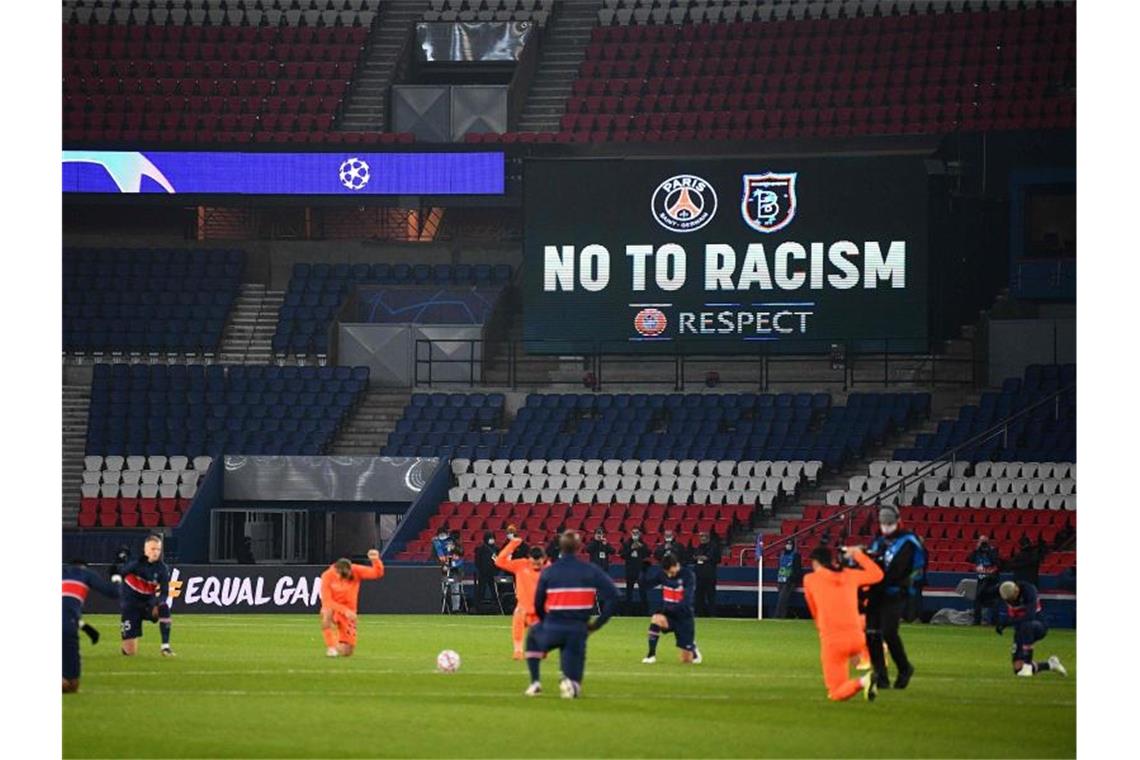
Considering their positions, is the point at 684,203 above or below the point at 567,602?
above

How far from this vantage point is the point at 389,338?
4534cm

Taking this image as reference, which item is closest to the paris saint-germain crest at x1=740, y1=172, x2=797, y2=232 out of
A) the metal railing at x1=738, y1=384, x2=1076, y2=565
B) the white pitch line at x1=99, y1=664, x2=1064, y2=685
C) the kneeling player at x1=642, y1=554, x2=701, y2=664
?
the metal railing at x1=738, y1=384, x2=1076, y2=565

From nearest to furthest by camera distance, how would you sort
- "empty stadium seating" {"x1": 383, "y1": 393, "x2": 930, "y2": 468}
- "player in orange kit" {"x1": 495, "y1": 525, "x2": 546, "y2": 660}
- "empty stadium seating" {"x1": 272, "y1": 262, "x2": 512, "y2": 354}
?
"player in orange kit" {"x1": 495, "y1": 525, "x2": 546, "y2": 660}, "empty stadium seating" {"x1": 383, "y1": 393, "x2": 930, "y2": 468}, "empty stadium seating" {"x1": 272, "y1": 262, "x2": 512, "y2": 354}

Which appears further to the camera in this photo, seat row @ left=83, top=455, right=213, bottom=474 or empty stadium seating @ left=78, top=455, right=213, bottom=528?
seat row @ left=83, top=455, right=213, bottom=474

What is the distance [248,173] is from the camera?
44062 millimetres

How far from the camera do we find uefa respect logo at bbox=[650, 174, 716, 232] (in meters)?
40.4

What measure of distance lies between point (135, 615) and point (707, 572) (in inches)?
530

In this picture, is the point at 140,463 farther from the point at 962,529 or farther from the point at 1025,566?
the point at 1025,566

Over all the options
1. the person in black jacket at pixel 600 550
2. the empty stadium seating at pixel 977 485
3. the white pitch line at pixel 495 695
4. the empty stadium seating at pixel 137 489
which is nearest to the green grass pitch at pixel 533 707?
the white pitch line at pixel 495 695

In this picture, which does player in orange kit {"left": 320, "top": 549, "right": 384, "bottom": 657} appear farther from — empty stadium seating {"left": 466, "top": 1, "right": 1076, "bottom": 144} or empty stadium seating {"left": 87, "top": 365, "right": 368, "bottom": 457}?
empty stadium seating {"left": 466, "top": 1, "right": 1076, "bottom": 144}

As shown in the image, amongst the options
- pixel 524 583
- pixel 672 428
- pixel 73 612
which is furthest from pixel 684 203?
pixel 73 612

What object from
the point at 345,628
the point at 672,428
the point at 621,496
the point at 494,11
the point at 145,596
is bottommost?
the point at 345,628

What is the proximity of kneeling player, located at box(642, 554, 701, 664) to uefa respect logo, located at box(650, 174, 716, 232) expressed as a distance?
15.8 metres
